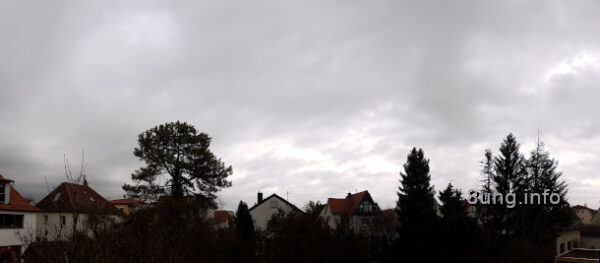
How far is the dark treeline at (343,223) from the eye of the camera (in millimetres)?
19438

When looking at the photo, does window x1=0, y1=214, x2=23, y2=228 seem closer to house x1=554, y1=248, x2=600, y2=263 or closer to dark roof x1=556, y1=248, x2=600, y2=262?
house x1=554, y1=248, x2=600, y2=263

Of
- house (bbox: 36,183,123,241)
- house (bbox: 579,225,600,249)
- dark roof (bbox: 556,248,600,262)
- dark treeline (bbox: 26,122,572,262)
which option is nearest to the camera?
house (bbox: 36,183,123,241)

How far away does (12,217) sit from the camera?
1459 inches

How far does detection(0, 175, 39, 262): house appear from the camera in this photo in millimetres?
35656

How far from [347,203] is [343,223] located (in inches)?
1868

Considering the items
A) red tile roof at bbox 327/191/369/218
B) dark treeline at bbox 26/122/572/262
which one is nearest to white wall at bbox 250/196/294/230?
red tile roof at bbox 327/191/369/218

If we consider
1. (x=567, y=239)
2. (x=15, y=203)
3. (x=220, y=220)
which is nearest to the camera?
(x=15, y=203)

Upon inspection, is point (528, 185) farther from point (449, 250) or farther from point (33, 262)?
point (33, 262)

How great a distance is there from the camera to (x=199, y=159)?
127 ft

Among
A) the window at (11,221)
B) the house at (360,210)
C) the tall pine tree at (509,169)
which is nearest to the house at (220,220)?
the house at (360,210)

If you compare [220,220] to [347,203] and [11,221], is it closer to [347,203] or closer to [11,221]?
[11,221]

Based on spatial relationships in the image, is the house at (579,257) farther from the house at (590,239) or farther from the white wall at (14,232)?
the white wall at (14,232)

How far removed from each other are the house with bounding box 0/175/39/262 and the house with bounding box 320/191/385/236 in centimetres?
3084

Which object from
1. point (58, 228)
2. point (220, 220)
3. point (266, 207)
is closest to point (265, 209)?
point (266, 207)
